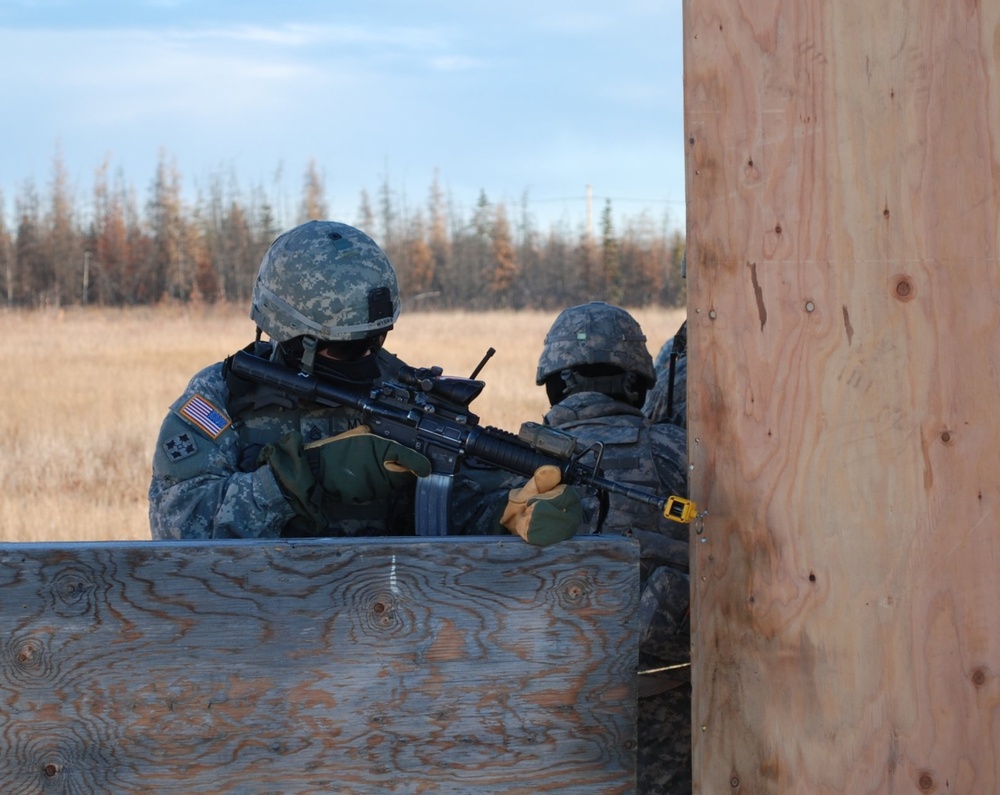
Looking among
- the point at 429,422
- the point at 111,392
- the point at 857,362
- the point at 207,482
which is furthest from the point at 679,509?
the point at 111,392

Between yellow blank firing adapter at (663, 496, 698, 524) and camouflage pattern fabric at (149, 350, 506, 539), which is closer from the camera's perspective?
yellow blank firing adapter at (663, 496, 698, 524)

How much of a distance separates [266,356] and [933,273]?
1896 millimetres

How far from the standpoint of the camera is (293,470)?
2.79 m

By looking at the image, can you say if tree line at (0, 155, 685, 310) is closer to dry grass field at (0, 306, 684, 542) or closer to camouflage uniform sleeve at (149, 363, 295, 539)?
dry grass field at (0, 306, 684, 542)

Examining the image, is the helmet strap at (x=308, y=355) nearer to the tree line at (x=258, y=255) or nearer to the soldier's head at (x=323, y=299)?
the soldier's head at (x=323, y=299)

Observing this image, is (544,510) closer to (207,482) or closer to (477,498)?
(477,498)

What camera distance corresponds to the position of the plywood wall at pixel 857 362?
2.15m

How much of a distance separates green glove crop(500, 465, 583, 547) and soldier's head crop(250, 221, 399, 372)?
32.1 inches

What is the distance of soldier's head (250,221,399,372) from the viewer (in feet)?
10.2

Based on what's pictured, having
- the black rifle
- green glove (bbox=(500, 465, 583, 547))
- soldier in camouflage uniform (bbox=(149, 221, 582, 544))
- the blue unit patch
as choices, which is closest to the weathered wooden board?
green glove (bbox=(500, 465, 583, 547))

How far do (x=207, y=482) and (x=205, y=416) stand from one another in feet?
0.59

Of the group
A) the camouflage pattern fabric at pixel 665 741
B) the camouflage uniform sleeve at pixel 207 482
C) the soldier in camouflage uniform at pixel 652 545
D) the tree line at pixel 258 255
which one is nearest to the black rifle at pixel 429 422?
the camouflage uniform sleeve at pixel 207 482

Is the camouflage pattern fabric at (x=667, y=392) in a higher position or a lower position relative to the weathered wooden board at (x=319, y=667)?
higher

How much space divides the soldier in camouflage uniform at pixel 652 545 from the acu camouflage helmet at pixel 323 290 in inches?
34.1
